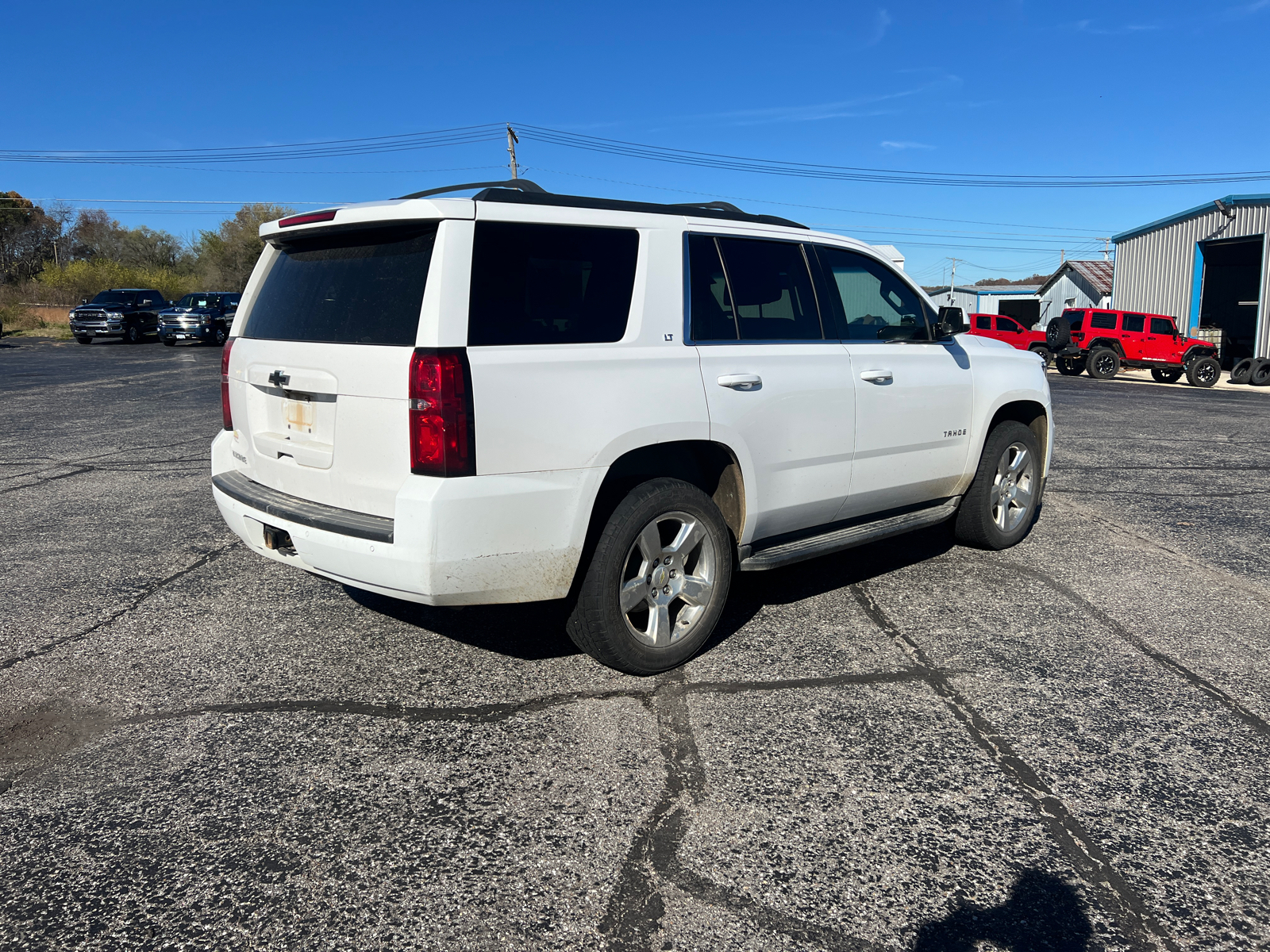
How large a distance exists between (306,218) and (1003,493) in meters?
4.42

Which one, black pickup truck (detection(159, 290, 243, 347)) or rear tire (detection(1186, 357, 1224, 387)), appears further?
black pickup truck (detection(159, 290, 243, 347))

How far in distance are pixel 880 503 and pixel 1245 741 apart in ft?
6.73

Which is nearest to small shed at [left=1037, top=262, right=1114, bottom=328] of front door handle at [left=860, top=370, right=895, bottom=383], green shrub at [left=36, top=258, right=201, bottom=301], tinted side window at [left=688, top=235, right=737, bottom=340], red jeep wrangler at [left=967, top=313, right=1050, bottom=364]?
red jeep wrangler at [left=967, top=313, right=1050, bottom=364]

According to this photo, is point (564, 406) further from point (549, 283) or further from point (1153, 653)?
point (1153, 653)

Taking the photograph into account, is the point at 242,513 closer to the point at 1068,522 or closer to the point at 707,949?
the point at 707,949

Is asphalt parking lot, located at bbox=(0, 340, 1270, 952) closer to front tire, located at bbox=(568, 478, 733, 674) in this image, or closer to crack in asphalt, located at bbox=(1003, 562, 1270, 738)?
crack in asphalt, located at bbox=(1003, 562, 1270, 738)

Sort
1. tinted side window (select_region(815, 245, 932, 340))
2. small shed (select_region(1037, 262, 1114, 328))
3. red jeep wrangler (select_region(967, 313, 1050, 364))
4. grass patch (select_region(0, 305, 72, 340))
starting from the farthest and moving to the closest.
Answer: small shed (select_region(1037, 262, 1114, 328))
grass patch (select_region(0, 305, 72, 340))
red jeep wrangler (select_region(967, 313, 1050, 364))
tinted side window (select_region(815, 245, 932, 340))

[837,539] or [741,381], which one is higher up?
[741,381]

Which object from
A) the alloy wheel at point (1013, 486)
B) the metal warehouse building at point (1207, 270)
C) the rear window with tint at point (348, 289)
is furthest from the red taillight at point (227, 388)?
Result: the metal warehouse building at point (1207, 270)

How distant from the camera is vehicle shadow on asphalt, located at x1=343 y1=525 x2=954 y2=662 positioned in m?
4.32

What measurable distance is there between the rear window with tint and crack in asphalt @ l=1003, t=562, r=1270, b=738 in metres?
3.48

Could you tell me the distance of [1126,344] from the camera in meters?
26.5

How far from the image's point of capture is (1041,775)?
3137 mm

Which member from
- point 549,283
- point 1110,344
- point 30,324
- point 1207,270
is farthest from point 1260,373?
→ point 30,324
